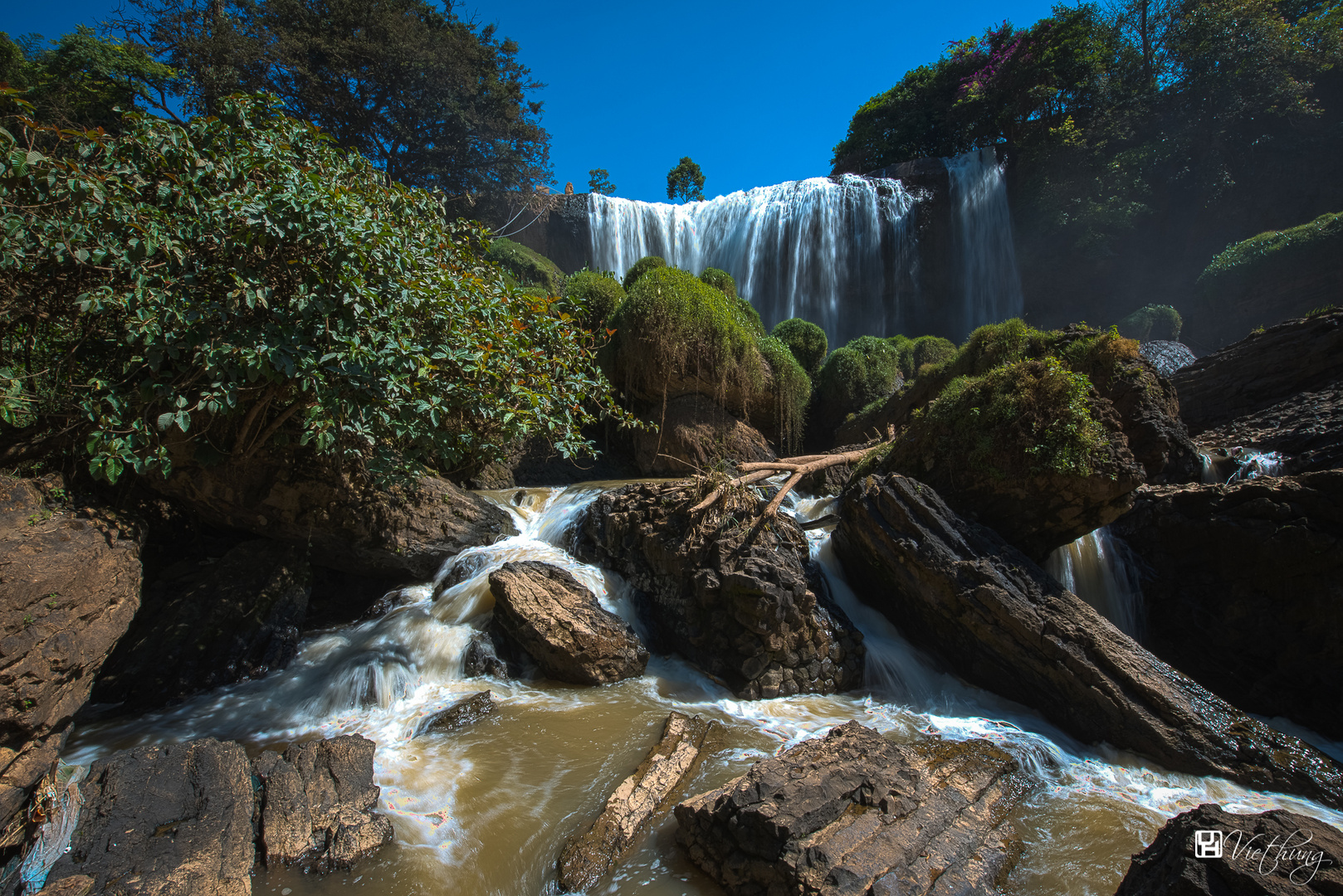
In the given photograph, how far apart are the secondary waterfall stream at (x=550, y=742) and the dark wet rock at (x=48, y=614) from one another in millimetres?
997

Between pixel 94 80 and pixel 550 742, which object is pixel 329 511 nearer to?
pixel 550 742

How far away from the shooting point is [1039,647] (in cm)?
430

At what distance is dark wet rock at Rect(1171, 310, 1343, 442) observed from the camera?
7.16 m

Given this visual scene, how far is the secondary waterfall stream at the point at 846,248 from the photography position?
1850 centimetres

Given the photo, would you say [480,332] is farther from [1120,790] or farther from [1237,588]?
[1237,588]

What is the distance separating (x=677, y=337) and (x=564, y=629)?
654 cm

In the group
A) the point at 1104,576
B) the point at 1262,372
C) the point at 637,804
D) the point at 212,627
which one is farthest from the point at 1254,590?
the point at 212,627

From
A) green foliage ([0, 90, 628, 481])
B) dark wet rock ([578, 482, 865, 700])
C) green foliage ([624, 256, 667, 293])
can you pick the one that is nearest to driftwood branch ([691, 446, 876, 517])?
dark wet rock ([578, 482, 865, 700])

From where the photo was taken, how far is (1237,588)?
198 inches

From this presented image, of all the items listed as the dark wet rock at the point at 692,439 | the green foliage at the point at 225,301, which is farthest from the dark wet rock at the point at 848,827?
the dark wet rock at the point at 692,439

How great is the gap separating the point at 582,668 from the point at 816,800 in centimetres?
250

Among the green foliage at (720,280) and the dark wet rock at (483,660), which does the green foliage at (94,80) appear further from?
the dark wet rock at (483,660)

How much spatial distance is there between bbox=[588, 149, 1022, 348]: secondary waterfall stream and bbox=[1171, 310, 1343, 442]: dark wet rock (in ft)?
34.7

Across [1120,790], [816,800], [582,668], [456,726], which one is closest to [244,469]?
[456,726]
